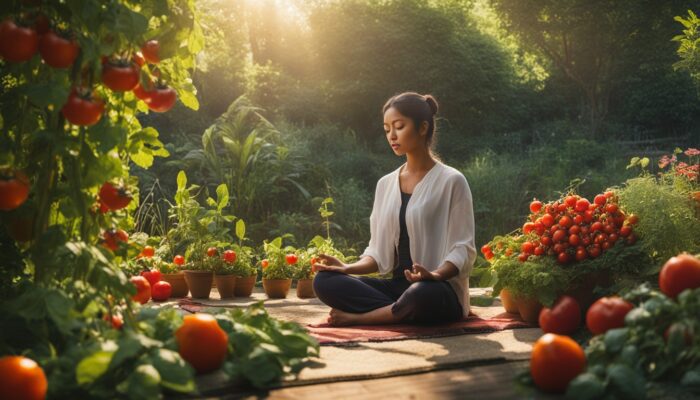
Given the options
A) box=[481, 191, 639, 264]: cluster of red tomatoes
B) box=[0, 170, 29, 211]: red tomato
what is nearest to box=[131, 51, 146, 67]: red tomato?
box=[0, 170, 29, 211]: red tomato

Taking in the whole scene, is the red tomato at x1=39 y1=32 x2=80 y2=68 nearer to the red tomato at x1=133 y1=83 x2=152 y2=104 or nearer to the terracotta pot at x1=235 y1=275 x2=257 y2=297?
the red tomato at x1=133 y1=83 x2=152 y2=104

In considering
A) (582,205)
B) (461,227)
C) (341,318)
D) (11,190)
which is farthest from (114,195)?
(582,205)

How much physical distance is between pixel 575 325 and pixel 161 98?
1976mm

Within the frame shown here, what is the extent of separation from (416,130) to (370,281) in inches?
36.9

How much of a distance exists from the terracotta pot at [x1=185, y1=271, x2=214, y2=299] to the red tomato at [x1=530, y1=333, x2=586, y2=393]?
3.43m

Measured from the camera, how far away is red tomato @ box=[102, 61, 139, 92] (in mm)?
2371

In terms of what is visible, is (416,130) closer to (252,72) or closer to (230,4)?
(252,72)

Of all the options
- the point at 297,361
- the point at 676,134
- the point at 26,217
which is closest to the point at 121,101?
the point at 26,217

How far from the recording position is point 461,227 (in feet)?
13.4

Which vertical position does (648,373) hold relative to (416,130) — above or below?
below

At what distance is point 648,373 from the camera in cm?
246

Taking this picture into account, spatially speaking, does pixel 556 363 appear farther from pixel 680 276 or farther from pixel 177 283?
pixel 177 283

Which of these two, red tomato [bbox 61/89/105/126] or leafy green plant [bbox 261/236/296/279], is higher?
red tomato [bbox 61/89/105/126]

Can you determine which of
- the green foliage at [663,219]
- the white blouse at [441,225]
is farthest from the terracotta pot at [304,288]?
the green foliage at [663,219]
